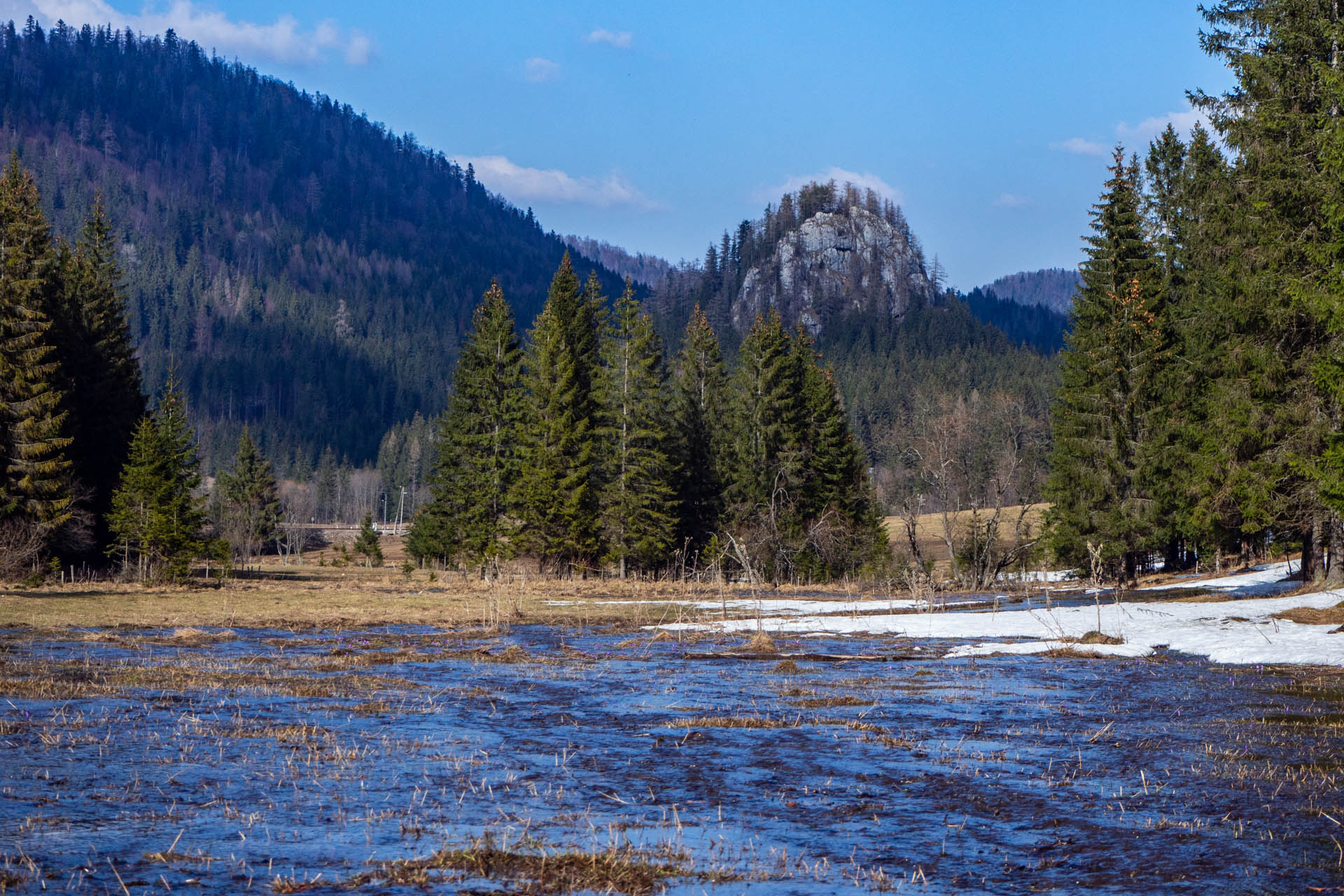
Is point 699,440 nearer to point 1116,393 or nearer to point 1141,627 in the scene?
point 1116,393

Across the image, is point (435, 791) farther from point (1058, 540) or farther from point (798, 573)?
point (798, 573)

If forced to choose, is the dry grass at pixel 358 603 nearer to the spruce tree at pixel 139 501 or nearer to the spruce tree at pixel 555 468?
the spruce tree at pixel 555 468

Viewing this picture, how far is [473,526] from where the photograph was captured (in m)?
58.2

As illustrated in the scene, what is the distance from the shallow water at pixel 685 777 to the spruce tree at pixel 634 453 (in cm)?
3455

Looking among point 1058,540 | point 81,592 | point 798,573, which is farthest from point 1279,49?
point 81,592

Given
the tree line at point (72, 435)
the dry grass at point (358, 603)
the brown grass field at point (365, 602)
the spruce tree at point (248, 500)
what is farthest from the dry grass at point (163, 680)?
the spruce tree at point (248, 500)

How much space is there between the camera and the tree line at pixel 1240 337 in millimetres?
25833

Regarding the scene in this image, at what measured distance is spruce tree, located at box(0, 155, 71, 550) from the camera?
42.2m

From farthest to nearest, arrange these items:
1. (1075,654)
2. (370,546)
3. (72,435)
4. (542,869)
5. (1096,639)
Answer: (370,546), (72,435), (1096,639), (1075,654), (542,869)

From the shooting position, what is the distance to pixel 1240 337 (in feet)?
97.6

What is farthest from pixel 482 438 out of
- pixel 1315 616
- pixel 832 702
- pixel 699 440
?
pixel 832 702

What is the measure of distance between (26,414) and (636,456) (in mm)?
26577

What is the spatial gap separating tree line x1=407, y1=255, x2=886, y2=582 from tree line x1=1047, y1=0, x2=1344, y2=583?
14.7 m

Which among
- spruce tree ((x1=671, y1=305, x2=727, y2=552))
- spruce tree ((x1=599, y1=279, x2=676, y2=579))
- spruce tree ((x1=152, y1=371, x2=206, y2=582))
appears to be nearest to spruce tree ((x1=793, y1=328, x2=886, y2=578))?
spruce tree ((x1=671, y1=305, x2=727, y2=552))
